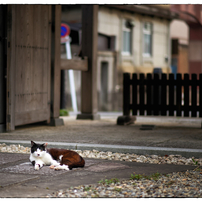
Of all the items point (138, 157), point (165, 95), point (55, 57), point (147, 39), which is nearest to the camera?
point (138, 157)

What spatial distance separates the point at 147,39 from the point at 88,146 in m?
20.7

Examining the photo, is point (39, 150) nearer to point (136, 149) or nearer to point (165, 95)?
point (136, 149)

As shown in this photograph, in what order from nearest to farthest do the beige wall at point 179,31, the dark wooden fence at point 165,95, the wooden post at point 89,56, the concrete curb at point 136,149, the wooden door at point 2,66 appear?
the concrete curb at point 136,149 → the wooden door at point 2,66 → the dark wooden fence at point 165,95 → the wooden post at point 89,56 → the beige wall at point 179,31

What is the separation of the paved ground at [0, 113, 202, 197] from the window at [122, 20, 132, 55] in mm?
14227

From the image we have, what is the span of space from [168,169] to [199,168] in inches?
17.1

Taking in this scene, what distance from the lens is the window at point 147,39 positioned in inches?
1061

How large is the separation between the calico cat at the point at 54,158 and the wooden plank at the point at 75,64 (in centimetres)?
577

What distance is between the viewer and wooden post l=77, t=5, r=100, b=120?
12594 mm

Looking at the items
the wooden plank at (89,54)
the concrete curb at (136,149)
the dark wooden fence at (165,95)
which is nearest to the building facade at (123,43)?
the wooden plank at (89,54)

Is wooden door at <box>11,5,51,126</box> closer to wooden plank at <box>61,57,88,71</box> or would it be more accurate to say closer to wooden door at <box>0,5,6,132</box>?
wooden door at <box>0,5,6,132</box>

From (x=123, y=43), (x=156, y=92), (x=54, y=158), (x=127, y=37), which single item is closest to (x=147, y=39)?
(x=127, y=37)

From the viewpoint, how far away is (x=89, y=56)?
12.6 meters

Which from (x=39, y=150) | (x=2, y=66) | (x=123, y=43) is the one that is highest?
(x=123, y=43)

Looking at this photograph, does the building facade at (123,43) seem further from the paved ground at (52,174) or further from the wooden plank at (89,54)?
the paved ground at (52,174)
